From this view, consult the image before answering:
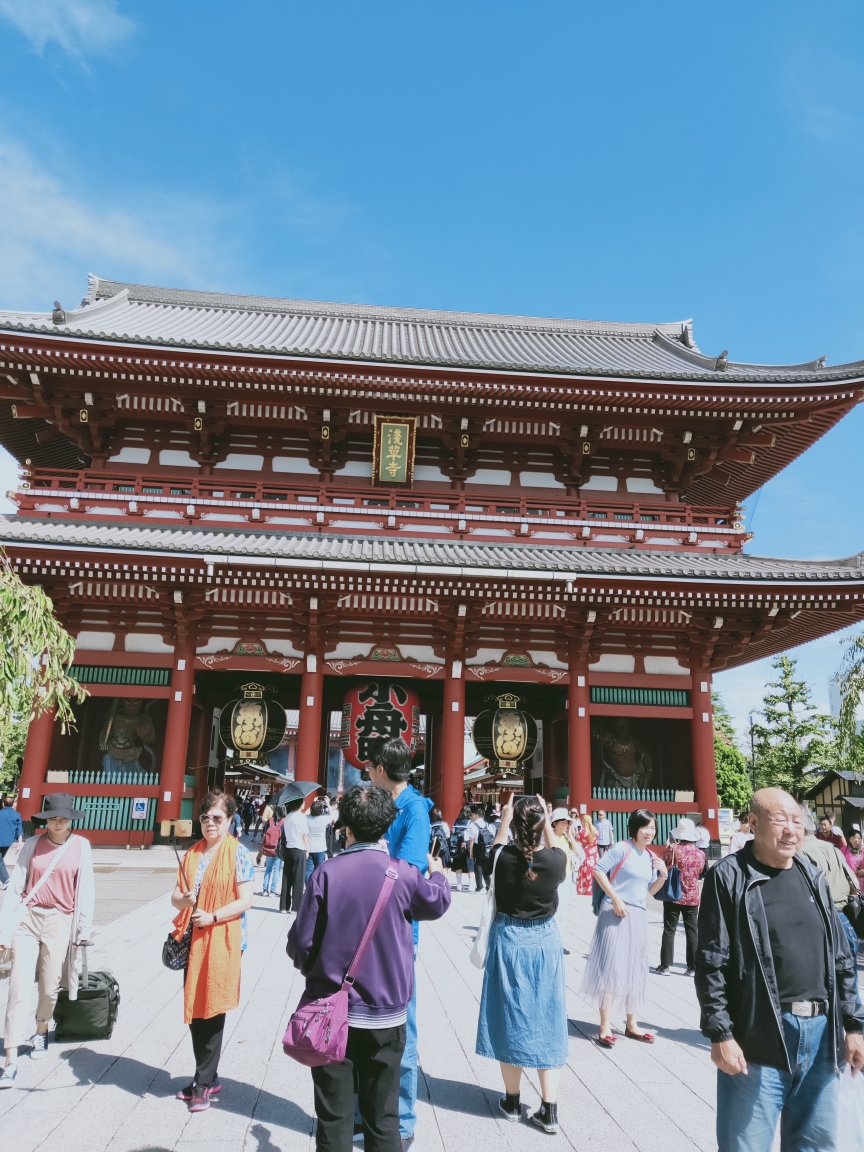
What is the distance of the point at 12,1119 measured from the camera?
397 cm

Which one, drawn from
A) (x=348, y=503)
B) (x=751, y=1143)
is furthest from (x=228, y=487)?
(x=751, y=1143)

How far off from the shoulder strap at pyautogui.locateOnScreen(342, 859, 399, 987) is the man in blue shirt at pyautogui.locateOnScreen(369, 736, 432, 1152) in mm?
727

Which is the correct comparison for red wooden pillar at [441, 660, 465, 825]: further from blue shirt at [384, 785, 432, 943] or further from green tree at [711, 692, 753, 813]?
green tree at [711, 692, 753, 813]

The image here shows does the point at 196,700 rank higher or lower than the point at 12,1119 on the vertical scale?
higher

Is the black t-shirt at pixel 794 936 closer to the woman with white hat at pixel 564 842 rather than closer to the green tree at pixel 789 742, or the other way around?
the woman with white hat at pixel 564 842

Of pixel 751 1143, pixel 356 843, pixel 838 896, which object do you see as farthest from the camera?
pixel 838 896

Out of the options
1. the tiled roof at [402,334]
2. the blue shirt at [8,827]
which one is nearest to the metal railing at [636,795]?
the tiled roof at [402,334]

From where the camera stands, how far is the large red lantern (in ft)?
50.4

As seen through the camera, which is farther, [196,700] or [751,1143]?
[196,700]

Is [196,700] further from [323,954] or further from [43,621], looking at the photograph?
[323,954]

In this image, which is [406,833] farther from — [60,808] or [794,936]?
[60,808]

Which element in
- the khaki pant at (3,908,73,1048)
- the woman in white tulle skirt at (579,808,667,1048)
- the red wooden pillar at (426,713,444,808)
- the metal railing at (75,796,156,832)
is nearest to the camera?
the khaki pant at (3,908,73,1048)

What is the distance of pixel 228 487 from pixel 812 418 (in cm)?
1302

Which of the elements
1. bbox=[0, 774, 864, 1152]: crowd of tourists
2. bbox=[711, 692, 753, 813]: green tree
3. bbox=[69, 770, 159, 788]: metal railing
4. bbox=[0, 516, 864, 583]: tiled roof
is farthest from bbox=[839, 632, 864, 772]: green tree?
bbox=[711, 692, 753, 813]: green tree
